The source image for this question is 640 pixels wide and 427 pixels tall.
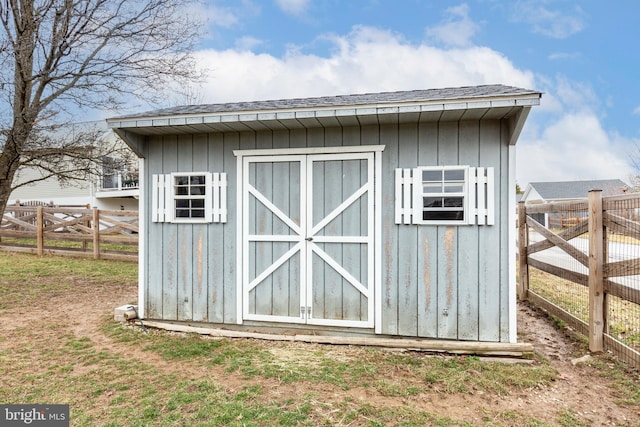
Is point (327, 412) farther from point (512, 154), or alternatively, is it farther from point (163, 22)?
point (163, 22)

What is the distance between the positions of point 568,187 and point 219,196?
107 feet

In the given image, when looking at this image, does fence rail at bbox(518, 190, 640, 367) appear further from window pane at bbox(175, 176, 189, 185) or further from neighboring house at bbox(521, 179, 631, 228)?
neighboring house at bbox(521, 179, 631, 228)

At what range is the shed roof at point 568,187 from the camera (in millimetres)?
27484

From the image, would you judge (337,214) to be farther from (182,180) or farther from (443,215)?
(182,180)

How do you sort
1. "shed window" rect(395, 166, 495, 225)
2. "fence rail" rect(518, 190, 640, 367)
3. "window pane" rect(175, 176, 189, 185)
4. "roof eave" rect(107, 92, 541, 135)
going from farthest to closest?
"window pane" rect(175, 176, 189, 185)
"shed window" rect(395, 166, 495, 225)
"roof eave" rect(107, 92, 541, 135)
"fence rail" rect(518, 190, 640, 367)

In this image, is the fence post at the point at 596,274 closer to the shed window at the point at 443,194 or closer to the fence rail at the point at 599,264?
the fence rail at the point at 599,264

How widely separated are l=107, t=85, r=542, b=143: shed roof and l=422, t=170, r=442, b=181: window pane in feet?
1.87

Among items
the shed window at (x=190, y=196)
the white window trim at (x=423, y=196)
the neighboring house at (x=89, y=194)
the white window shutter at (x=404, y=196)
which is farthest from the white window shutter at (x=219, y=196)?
the neighboring house at (x=89, y=194)

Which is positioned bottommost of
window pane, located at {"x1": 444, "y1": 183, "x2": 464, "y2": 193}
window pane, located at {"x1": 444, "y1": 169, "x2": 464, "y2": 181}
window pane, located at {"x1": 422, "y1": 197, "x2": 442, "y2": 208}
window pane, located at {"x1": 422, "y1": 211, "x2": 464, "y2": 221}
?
window pane, located at {"x1": 422, "y1": 211, "x2": 464, "y2": 221}

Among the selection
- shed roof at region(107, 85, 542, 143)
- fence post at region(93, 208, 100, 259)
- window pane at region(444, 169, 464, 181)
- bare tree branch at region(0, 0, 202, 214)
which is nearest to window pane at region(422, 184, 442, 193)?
window pane at region(444, 169, 464, 181)

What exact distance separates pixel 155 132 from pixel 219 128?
92 centimetres

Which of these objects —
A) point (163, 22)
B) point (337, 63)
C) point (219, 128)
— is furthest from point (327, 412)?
point (337, 63)

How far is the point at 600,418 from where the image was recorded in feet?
8.18

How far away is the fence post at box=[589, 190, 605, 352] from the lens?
348 centimetres
